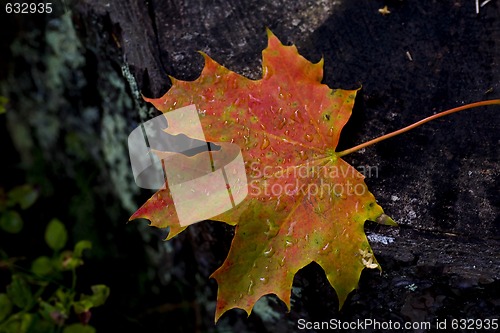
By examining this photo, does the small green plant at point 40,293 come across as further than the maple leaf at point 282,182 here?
Yes

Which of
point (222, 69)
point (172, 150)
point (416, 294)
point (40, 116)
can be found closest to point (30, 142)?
point (40, 116)

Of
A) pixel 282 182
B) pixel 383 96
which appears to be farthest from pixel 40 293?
pixel 383 96

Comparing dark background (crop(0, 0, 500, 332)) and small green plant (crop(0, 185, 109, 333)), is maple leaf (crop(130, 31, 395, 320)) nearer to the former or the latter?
dark background (crop(0, 0, 500, 332))

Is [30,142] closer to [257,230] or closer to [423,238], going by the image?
[257,230]

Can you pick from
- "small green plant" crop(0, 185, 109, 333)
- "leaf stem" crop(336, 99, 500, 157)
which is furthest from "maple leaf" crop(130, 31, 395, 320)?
Answer: "small green plant" crop(0, 185, 109, 333)

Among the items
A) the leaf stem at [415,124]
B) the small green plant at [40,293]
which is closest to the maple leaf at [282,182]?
the leaf stem at [415,124]

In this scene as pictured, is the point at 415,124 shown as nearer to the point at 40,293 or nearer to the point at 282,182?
the point at 282,182

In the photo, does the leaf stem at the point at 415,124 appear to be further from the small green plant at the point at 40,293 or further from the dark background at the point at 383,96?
the small green plant at the point at 40,293
